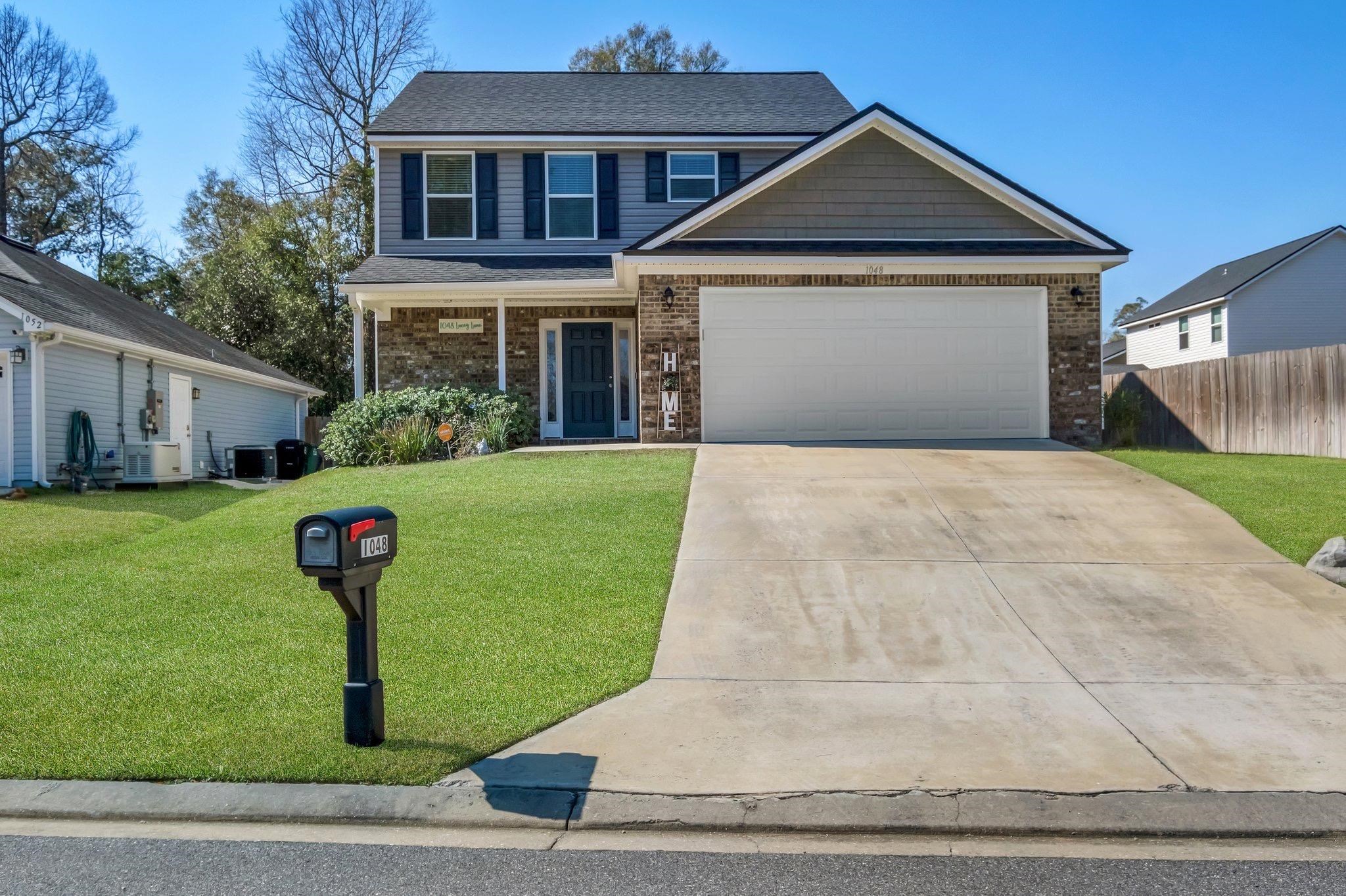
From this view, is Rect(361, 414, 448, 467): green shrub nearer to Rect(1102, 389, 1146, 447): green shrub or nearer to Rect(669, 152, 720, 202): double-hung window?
Rect(669, 152, 720, 202): double-hung window

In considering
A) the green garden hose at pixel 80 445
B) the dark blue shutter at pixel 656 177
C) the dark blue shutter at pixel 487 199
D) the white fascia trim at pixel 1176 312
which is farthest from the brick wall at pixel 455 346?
the white fascia trim at pixel 1176 312

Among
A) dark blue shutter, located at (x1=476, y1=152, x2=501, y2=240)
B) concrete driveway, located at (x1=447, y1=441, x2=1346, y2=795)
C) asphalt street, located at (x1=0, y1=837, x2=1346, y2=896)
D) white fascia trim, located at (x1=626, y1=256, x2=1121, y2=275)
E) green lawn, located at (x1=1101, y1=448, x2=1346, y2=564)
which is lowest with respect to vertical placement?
asphalt street, located at (x1=0, y1=837, x2=1346, y2=896)

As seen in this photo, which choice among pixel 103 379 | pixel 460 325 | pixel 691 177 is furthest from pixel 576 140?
pixel 103 379

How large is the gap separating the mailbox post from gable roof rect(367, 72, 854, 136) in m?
15.3

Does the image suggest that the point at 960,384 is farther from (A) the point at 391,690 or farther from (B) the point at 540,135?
(A) the point at 391,690

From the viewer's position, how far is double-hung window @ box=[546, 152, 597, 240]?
18531 mm

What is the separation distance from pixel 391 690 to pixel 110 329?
1393 cm

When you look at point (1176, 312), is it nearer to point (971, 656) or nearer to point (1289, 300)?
point (1289, 300)

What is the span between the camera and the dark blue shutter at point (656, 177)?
61.3 ft

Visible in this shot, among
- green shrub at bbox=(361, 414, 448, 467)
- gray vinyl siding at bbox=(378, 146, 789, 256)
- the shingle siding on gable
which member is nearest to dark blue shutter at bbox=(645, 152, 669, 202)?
gray vinyl siding at bbox=(378, 146, 789, 256)

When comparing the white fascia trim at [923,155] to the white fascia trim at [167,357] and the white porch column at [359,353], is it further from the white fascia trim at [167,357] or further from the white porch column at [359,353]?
the white fascia trim at [167,357]

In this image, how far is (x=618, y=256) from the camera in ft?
46.2

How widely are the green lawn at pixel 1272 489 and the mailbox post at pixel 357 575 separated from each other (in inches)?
285

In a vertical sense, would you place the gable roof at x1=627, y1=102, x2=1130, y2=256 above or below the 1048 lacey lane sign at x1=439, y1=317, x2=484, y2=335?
above
